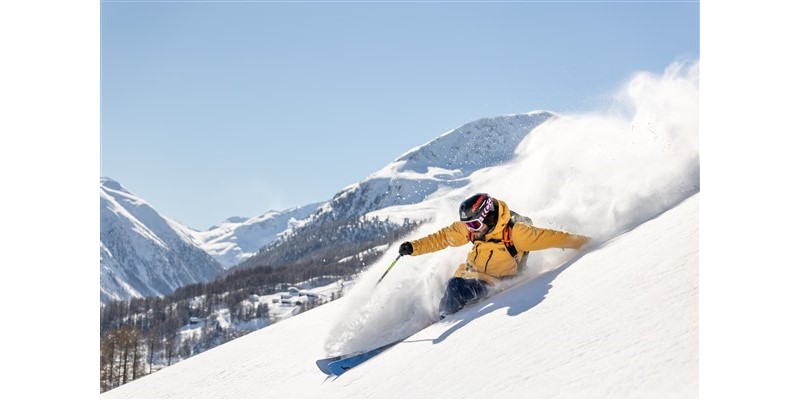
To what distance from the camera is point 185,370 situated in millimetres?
9062

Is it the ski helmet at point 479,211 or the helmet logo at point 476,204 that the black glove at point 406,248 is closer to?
the ski helmet at point 479,211

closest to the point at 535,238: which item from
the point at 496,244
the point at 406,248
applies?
the point at 496,244

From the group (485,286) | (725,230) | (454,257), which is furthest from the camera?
(454,257)

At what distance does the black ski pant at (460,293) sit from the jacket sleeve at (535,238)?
2.07 ft

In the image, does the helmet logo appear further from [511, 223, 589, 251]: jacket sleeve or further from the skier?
[511, 223, 589, 251]: jacket sleeve

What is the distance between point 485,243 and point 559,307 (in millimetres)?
1756

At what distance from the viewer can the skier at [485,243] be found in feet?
21.4

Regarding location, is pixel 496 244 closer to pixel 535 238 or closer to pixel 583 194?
pixel 535 238

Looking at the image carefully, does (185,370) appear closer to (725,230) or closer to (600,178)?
(600,178)

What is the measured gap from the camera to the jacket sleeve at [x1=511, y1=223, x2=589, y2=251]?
6445 millimetres

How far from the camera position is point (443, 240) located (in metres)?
7.06

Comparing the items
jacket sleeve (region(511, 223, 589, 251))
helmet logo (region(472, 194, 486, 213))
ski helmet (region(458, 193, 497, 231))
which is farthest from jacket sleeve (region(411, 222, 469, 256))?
jacket sleeve (region(511, 223, 589, 251))
